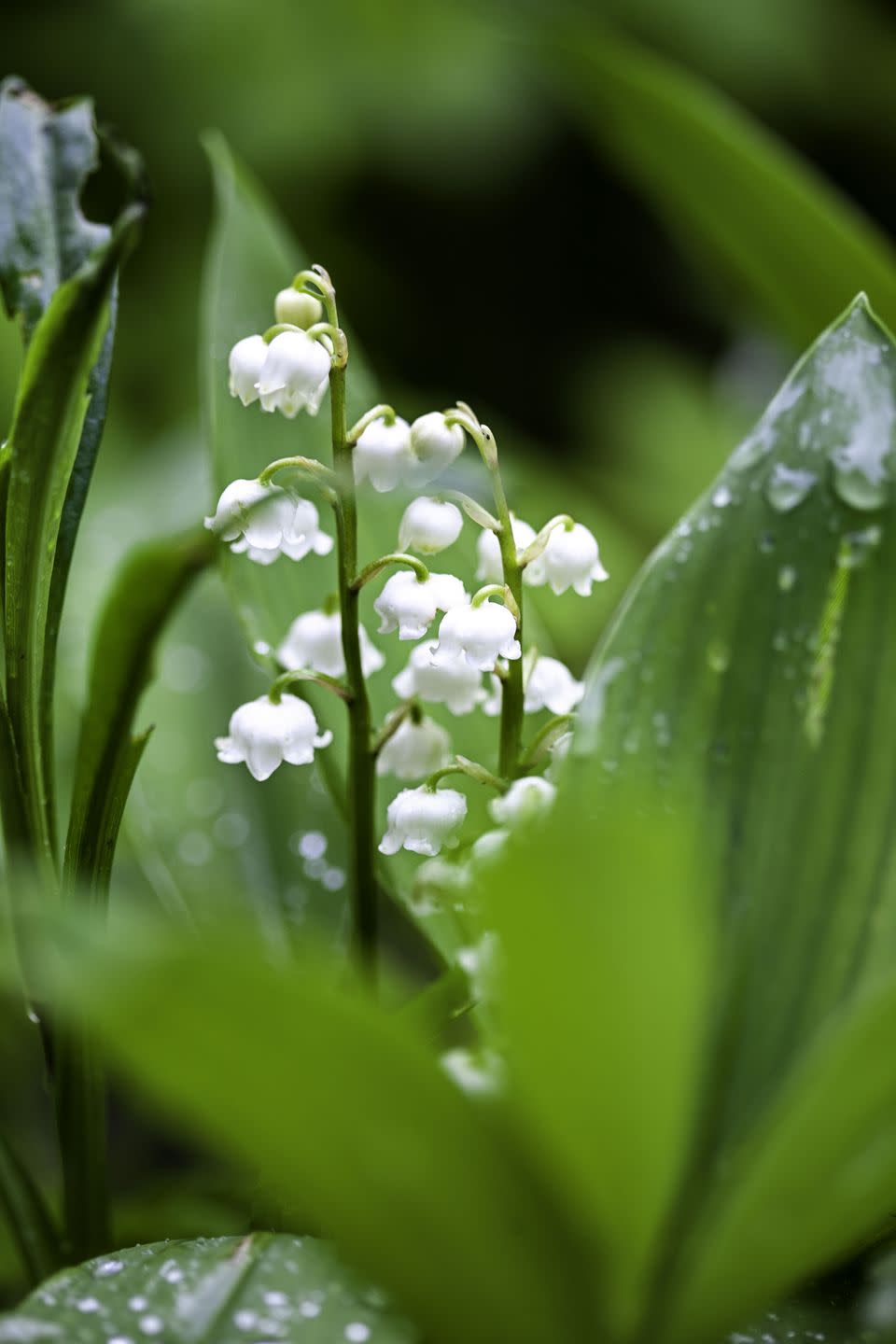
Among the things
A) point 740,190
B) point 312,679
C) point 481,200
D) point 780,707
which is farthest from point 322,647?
point 481,200

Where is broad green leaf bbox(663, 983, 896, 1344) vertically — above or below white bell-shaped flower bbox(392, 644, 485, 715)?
below

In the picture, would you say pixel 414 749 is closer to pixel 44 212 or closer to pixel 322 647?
pixel 322 647

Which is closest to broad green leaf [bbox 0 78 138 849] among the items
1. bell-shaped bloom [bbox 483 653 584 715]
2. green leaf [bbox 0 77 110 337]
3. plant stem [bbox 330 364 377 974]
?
green leaf [bbox 0 77 110 337]

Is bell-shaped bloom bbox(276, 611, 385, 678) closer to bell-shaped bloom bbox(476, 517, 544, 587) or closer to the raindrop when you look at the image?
bell-shaped bloom bbox(476, 517, 544, 587)

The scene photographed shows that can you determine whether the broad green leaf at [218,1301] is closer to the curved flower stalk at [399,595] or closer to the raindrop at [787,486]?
the curved flower stalk at [399,595]

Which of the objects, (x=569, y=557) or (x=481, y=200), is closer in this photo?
(x=569, y=557)

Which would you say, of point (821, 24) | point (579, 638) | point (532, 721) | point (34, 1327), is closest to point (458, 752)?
point (532, 721)
